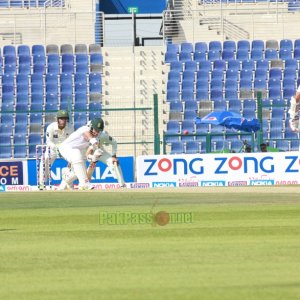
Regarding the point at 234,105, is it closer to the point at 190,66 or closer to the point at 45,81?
the point at 190,66

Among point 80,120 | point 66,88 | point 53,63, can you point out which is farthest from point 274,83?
point 53,63

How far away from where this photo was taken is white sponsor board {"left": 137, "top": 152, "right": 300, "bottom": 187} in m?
28.3

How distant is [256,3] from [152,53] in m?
5.10

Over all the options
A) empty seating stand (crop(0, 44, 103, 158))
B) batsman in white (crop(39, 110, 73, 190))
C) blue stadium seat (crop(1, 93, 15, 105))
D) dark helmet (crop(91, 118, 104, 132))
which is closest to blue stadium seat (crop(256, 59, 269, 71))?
empty seating stand (crop(0, 44, 103, 158))

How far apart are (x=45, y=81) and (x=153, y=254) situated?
1078 inches

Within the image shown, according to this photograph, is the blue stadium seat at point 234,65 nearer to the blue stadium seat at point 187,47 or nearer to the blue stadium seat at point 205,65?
the blue stadium seat at point 205,65

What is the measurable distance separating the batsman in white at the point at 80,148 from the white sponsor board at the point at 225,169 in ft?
8.73

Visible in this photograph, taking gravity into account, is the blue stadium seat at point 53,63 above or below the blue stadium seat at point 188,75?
above

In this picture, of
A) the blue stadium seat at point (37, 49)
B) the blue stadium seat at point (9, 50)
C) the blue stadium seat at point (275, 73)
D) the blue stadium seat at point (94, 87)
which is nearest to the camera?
the blue stadium seat at point (94, 87)

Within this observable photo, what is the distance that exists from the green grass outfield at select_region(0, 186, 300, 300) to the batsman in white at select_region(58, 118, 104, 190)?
27.4 ft

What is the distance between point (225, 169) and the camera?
28453 mm

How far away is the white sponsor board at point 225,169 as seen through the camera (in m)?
28.3

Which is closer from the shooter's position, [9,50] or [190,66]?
[190,66]

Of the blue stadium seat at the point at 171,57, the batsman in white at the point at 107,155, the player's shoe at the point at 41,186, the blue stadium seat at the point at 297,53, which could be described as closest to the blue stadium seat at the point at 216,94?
the blue stadium seat at the point at 171,57
